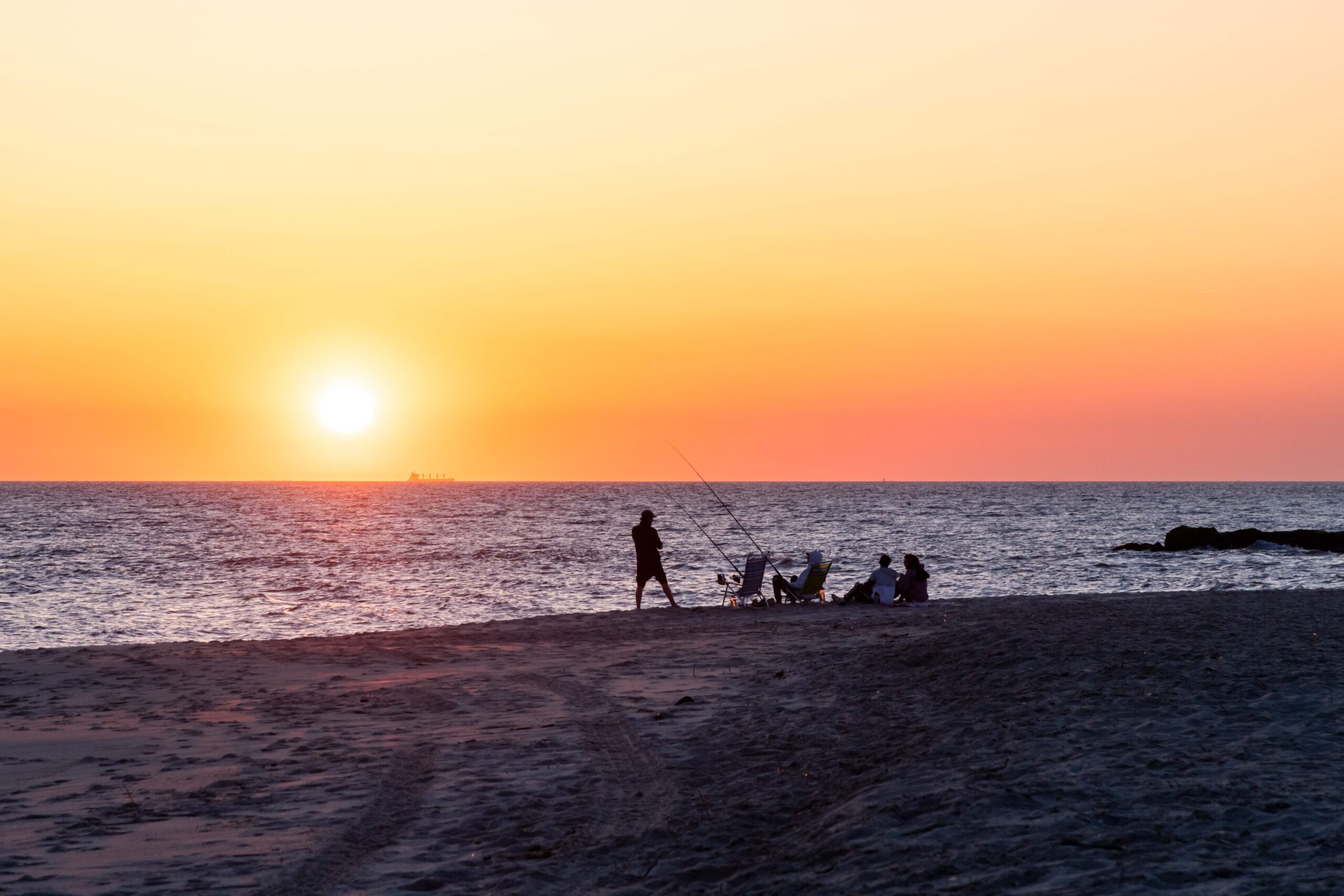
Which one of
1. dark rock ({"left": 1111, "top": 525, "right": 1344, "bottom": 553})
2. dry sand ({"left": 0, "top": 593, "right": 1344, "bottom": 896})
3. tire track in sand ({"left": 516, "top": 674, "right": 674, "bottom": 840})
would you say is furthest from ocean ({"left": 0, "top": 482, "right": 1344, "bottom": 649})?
tire track in sand ({"left": 516, "top": 674, "right": 674, "bottom": 840})

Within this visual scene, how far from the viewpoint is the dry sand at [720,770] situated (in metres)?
5.57

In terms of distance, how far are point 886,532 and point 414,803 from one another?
5814 cm

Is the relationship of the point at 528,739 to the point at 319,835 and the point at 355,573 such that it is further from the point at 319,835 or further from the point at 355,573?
the point at 355,573

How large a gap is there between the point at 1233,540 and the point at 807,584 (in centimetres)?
3565

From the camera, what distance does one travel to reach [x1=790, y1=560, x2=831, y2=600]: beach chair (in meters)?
20.4

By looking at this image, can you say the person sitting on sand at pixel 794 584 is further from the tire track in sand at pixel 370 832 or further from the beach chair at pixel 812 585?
the tire track in sand at pixel 370 832

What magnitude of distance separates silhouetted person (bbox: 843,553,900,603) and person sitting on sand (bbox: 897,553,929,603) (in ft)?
0.42

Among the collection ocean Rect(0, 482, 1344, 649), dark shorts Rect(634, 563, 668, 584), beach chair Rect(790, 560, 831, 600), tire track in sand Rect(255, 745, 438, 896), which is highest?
dark shorts Rect(634, 563, 668, 584)

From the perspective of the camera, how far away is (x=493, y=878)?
19.3ft

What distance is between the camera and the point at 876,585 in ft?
63.8

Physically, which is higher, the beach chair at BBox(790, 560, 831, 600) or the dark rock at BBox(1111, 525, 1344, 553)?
the beach chair at BBox(790, 560, 831, 600)

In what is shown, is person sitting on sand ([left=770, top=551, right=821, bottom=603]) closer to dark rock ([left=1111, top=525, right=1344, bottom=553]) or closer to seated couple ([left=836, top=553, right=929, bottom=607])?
seated couple ([left=836, top=553, right=929, bottom=607])

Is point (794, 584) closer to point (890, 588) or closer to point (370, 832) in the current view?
point (890, 588)

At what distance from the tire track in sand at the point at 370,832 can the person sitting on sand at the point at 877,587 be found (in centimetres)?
1204
